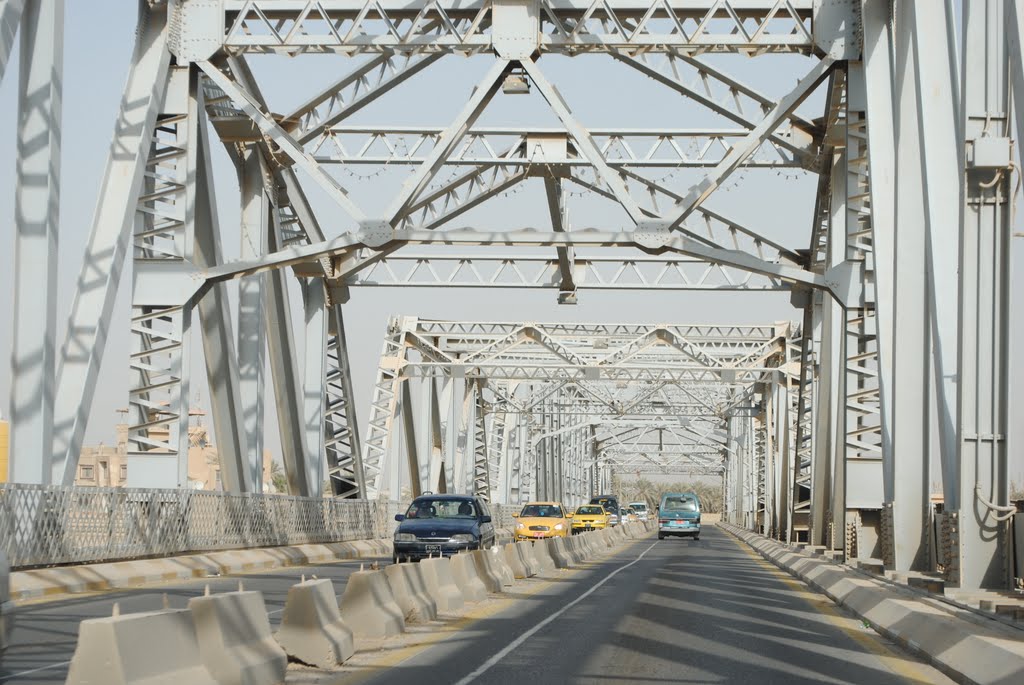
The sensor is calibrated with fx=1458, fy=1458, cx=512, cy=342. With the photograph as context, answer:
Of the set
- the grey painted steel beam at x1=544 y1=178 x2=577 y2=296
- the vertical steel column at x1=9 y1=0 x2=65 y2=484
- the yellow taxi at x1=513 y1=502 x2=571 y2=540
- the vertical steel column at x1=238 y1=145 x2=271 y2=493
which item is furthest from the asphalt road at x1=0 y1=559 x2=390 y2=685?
the yellow taxi at x1=513 y1=502 x2=571 y2=540

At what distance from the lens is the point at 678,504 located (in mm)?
67125

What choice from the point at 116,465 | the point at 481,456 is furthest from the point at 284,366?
the point at 116,465

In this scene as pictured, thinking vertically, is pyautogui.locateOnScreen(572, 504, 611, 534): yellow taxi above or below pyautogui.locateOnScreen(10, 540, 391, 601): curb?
below

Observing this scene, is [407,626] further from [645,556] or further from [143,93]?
[645,556]

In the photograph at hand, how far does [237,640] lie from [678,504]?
5809 cm

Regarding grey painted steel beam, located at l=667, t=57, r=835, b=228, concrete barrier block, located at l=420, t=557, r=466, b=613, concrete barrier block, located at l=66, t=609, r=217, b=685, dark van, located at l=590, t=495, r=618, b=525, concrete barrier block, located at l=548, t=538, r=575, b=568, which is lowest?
dark van, located at l=590, t=495, r=618, b=525

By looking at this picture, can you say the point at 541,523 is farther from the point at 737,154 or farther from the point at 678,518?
the point at 737,154

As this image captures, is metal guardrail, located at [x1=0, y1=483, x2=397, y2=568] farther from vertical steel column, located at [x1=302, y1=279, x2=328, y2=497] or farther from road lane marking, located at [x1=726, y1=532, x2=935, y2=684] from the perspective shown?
road lane marking, located at [x1=726, y1=532, x2=935, y2=684]

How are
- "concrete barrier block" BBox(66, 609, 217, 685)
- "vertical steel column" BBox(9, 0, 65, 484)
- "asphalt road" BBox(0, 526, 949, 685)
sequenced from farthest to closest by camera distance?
"vertical steel column" BBox(9, 0, 65, 484) < "asphalt road" BBox(0, 526, 949, 685) < "concrete barrier block" BBox(66, 609, 217, 685)

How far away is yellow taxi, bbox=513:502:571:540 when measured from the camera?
4753cm

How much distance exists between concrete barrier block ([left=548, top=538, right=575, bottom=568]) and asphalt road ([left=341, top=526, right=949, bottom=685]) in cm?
796

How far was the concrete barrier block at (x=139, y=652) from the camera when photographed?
798cm

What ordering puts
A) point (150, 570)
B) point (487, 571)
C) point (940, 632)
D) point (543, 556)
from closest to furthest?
point (940, 632) < point (487, 571) < point (150, 570) < point (543, 556)

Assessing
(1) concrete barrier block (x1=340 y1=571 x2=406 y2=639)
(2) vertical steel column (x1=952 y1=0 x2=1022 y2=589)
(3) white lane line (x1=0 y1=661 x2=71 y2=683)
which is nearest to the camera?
(3) white lane line (x1=0 y1=661 x2=71 y2=683)
